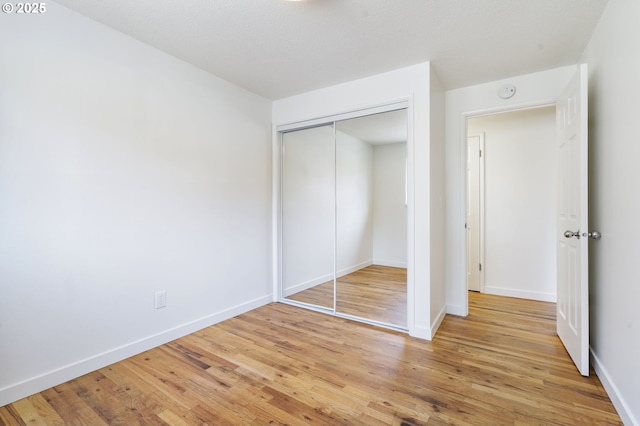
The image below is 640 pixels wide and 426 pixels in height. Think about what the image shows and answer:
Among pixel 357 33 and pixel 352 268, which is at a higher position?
pixel 357 33

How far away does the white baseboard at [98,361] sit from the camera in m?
1.73

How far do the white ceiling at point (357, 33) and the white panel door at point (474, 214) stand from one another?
123 cm

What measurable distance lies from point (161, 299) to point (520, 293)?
13.1ft

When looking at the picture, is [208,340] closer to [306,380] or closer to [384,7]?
[306,380]

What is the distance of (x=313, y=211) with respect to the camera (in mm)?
3600

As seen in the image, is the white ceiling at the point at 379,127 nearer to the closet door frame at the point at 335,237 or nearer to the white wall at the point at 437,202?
the closet door frame at the point at 335,237

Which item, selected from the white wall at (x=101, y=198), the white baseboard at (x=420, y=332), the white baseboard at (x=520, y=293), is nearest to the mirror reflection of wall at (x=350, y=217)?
the white baseboard at (x=420, y=332)

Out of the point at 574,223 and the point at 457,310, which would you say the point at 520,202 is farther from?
the point at 574,223

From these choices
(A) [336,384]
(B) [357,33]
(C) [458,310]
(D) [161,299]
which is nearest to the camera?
(A) [336,384]

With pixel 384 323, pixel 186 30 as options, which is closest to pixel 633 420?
pixel 384 323

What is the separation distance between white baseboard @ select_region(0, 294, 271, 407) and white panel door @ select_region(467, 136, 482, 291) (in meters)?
3.11

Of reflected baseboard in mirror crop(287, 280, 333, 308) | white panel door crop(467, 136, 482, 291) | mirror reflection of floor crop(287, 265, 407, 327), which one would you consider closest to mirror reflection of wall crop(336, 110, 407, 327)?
mirror reflection of floor crop(287, 265, 407, 327)

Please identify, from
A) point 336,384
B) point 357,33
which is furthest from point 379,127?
point 336,384

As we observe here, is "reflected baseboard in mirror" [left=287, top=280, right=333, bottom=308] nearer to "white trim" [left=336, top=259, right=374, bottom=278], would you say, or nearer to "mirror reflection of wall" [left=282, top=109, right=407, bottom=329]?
"mirror reflection of wall" [left=282, top=109, right=407, bottom=329]
